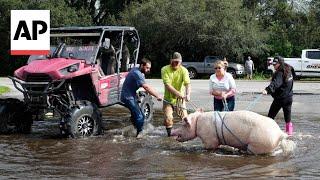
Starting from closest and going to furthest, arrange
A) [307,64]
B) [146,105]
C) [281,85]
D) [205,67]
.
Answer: [281,85] < [146,105] < [307,64] < [205,67]

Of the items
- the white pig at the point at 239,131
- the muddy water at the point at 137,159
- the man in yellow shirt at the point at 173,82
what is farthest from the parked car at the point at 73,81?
the white pig at the point at 239,131

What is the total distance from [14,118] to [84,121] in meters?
1.88

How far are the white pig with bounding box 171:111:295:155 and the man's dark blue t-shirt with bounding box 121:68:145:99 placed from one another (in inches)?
68.9

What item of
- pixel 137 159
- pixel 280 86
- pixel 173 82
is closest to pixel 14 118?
pixel 173 82

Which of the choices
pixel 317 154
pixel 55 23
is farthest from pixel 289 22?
pixel 317 154

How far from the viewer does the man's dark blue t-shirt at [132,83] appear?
11.4m

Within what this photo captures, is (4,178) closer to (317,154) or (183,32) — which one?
(317,154)

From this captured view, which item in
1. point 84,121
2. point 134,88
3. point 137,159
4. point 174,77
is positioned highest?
point 174,77

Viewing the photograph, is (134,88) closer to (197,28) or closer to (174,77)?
(174,77)

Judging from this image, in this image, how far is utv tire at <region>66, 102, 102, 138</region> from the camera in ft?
37.1

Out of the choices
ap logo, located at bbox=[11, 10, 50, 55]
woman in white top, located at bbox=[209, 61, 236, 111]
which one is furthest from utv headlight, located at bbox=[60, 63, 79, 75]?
ap logo, located at bbox=[11, 10, 50, 55]

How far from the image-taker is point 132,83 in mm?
11523

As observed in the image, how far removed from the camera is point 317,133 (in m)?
12.3

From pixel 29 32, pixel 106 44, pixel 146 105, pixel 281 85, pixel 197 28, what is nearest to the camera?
pixel 281 85
